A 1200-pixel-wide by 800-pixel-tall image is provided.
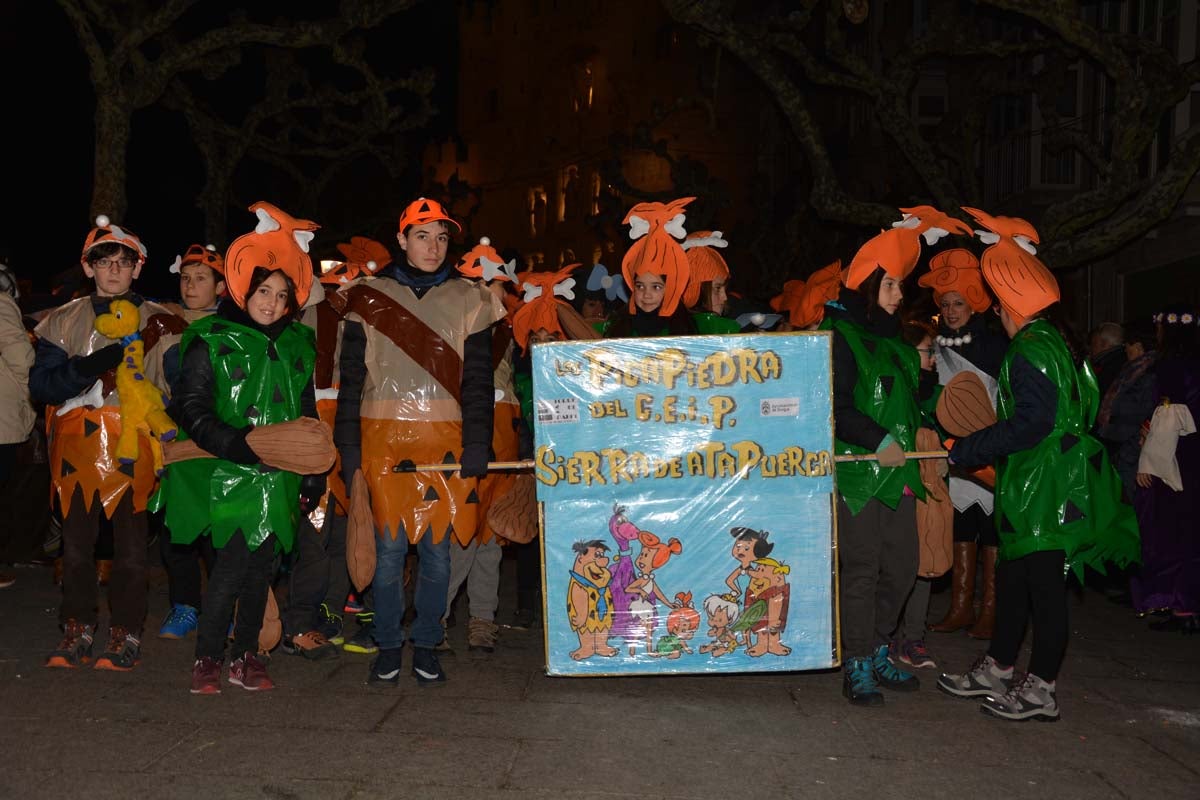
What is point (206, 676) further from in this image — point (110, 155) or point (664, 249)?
point (110, 155)

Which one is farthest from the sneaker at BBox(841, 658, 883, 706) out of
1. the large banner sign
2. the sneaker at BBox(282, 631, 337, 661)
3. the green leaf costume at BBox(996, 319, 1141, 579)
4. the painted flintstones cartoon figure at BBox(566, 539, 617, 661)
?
the sneaker at BBox(282, 631, 337, 661)

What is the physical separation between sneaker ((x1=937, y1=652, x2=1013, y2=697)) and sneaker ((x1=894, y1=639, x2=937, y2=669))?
631 millimetres

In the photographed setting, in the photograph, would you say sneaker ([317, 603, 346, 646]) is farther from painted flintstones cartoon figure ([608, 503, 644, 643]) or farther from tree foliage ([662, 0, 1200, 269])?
tree foliage ([662, 0, 1200, 269])

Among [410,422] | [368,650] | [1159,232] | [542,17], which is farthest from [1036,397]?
[542,17]

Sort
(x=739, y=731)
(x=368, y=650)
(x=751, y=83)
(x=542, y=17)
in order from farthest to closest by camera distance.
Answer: (x=542, y=17) → (x=751, y=83) → (x=368, y=650) → (x=739, y=731)

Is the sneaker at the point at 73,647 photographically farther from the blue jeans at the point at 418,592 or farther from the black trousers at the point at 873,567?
the black trousers at the point at 873,567

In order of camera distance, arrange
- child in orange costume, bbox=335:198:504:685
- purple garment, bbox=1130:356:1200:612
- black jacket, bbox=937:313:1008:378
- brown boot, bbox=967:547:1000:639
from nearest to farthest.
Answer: child in orange costume, bbox=335:198:504:685 < black jacket, bbox=937:313:1008:378 < brown boot, bbox=967:547:1000:639 < purple garment, bbox=1130:356:1200:612

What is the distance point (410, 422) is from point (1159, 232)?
14.0 m

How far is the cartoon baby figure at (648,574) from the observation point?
561 centimetres

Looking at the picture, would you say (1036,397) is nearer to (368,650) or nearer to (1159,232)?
(368,650)

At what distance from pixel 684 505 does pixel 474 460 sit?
1000 mm

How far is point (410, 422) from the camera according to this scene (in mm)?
5789

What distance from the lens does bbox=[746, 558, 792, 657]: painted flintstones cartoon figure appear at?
5.57m

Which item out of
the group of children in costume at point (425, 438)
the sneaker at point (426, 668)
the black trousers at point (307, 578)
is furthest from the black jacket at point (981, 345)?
the black trousers at point (307, 578)
